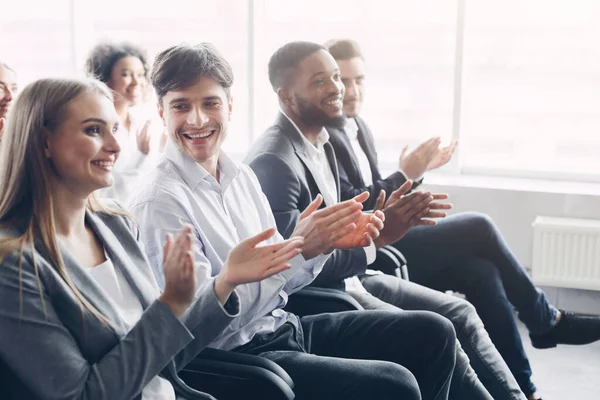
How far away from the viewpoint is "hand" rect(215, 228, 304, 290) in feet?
5.32

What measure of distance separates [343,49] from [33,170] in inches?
84.1

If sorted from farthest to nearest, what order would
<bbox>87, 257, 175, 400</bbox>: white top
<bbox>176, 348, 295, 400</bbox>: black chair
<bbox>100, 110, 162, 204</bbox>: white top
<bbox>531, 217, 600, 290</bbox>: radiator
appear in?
1. <bbox>531, 217, 600, 290</bbox>: radiator
2. <bbox>100, 110, 162, 204</bbox>: white top
3. <bbox>176, 348, 295, 400</bbox>: black chair
4. <bbox>87, 257, 175, 400</bbox>: white top

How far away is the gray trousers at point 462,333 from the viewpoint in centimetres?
227

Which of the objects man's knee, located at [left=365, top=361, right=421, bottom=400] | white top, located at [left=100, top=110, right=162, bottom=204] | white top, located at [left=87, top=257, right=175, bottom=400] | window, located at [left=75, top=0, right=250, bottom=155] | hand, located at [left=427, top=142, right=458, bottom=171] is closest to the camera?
white top, located at [left=87, top=257, right=175, bottom=400]

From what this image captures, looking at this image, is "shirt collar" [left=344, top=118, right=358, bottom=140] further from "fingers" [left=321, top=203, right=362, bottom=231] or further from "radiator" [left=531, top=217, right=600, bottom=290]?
"fingers" [left=321, top=203, right=362, bottom=231]

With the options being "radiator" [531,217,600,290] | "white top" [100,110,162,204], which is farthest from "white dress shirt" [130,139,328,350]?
"radiator" [531,217,600,290]

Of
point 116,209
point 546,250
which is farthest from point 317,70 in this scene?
point 546,250

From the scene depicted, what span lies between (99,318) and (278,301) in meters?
0.65

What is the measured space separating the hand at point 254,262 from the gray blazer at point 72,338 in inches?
7.8

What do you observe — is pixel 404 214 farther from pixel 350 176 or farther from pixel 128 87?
pixel 128 87

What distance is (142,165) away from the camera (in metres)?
3.28

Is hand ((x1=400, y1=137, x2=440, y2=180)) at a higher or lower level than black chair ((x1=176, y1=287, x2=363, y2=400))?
higher

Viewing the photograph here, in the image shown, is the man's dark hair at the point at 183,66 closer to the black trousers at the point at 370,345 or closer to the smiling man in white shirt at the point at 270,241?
the smiling man in white shirt at the point at 270,241

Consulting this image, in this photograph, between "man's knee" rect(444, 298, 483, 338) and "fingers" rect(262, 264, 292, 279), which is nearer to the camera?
"fingers" rect(262, 264, 292, 279)
